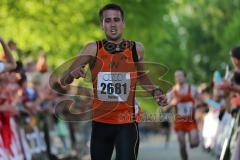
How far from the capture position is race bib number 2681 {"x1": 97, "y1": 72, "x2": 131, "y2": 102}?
7.09 metres

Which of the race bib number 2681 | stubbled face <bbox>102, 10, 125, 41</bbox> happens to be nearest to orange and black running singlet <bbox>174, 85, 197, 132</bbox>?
the race bib number 2681

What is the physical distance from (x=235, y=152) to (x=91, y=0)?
1156 centimetres

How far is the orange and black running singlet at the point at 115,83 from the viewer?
701cm

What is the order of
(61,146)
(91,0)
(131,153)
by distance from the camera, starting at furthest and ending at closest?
(91,0), (61,146), (131,153)

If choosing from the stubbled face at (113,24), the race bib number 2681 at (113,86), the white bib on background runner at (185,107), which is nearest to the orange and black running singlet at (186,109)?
the white bib on background runner at (185,107)

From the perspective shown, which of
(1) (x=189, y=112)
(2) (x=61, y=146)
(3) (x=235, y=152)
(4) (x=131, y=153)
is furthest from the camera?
(2) (x=61, y=146)

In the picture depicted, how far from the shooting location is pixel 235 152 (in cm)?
827

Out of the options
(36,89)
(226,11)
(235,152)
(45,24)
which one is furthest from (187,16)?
(235,152)

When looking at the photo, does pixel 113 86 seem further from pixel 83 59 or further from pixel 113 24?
pixel 113 24

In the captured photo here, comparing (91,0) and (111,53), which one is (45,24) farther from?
(111,53)

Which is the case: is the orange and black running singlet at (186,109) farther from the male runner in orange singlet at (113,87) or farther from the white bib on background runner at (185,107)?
the male runner in orange singlet at (113,87)

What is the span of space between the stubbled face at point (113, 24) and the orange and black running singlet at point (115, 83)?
7cm

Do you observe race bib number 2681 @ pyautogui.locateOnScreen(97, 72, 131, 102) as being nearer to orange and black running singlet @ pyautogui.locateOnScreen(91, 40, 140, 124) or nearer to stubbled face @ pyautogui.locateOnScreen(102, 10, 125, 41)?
orange and black running singlet @ pyautogui.locateOnScreen(91, 40, 140, 124)

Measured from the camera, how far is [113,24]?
23.3ft
